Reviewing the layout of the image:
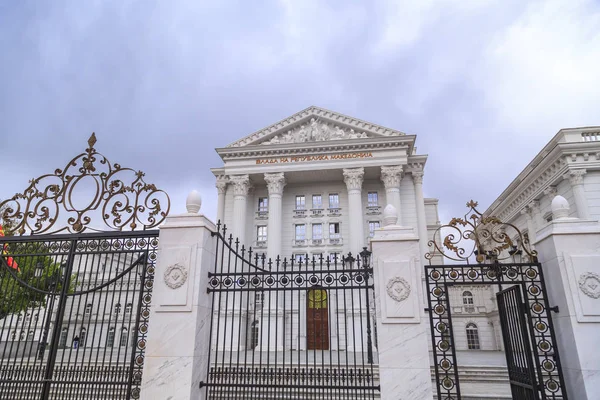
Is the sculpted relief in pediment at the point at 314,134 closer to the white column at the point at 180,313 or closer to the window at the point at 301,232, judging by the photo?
the window at the point at 301,232

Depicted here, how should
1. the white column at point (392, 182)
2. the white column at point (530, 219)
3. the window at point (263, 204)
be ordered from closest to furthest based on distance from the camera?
the white column at point (530, 219), the white column at point (392, 182), the window at point (263, 204)

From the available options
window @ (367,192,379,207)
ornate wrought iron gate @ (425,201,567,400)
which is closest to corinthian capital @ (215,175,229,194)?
window @ (367,192,379,207)

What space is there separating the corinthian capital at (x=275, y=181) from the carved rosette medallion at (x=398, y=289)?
2424cm

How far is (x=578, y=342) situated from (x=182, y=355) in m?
5.27

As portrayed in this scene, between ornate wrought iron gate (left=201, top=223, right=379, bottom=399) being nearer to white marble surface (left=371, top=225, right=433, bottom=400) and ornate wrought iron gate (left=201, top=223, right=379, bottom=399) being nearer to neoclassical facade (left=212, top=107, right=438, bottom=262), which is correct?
white marble surface (left=371, top=225, right=433, bottom=400)

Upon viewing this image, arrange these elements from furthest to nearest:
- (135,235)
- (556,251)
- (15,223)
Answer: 1. (15,223)
2. (135,235)
3. (556,251)

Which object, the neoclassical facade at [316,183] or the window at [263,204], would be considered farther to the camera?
the window at [263,204]

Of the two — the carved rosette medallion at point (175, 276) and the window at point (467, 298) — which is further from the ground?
the window at point (467, 298)

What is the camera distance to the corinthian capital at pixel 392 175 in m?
28.4

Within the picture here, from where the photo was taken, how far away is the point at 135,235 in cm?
636

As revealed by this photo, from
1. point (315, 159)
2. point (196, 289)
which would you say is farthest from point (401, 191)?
point (196, 289)

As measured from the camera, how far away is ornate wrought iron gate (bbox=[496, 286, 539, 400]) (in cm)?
508

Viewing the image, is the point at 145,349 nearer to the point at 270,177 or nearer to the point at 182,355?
the point at 182,355

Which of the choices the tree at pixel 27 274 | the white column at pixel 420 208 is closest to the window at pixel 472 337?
the white column at pixel 420 208
